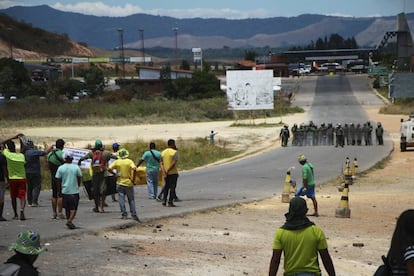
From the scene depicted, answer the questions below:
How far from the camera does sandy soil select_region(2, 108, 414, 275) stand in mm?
11273

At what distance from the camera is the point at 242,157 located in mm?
40188

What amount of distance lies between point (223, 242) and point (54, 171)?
13.9 ft

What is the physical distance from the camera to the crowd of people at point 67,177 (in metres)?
14.2

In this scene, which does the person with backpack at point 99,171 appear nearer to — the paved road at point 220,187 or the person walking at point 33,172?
the paved road at point 220,187

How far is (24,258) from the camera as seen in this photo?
6242 mm

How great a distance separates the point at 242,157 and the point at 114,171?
2447cm

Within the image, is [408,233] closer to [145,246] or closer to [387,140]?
[145,246]

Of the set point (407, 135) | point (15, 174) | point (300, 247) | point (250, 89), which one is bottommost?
point (407, 135)

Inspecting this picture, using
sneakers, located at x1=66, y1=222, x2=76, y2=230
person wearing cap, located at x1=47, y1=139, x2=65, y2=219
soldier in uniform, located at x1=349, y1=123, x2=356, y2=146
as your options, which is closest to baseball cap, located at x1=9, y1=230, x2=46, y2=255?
sneakers, located at x1=66, y1=222, x2=76, y2=230

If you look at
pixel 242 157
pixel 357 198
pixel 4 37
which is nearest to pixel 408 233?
pixel 357 198

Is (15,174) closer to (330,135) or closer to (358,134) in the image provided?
(358,134)

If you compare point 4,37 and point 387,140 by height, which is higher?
point 4,37

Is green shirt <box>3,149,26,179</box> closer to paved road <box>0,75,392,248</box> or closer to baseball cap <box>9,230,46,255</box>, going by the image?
paved road <box>0,75,392,248</box>

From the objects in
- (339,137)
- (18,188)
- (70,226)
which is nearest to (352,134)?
(339,137)
